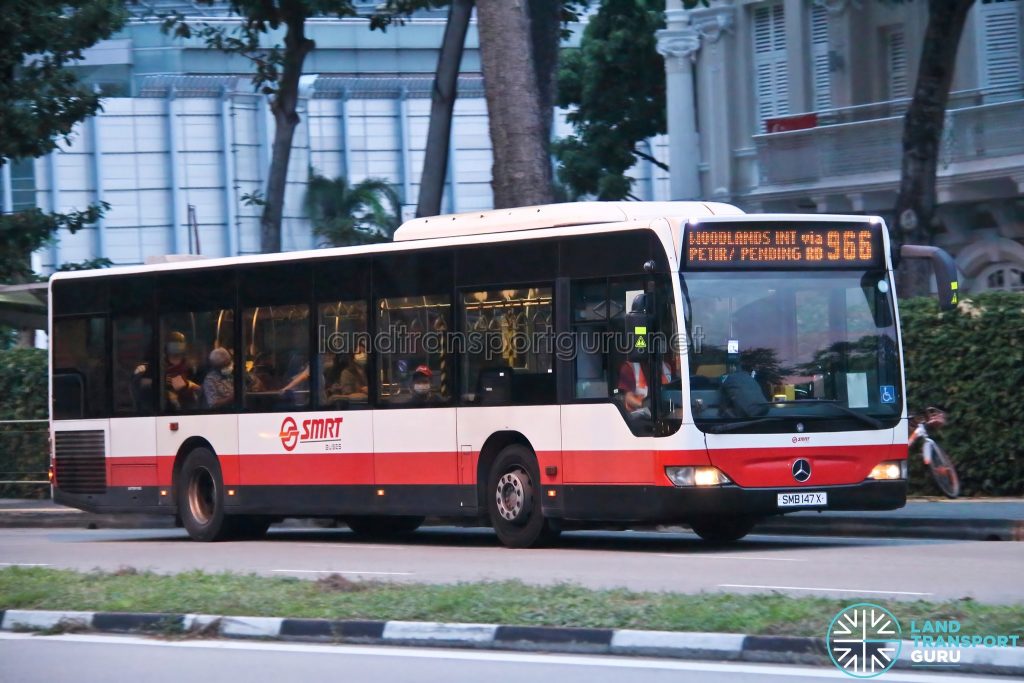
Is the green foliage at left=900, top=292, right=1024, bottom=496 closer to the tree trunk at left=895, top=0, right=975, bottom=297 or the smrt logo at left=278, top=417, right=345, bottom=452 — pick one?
the tree trunk at left=895, top=0, right=975, bottom=297

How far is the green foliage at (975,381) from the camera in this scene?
1947 cm

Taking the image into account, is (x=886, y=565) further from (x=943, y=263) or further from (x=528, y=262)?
(x=528, y=262)

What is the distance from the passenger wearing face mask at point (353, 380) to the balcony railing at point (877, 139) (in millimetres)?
13486

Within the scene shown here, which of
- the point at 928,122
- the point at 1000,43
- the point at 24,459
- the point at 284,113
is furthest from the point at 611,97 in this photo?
the point at 928,122

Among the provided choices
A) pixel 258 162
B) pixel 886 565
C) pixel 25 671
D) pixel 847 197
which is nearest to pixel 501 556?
pixel 886 565

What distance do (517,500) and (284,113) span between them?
484 inches

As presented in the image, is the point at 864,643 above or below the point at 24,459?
below

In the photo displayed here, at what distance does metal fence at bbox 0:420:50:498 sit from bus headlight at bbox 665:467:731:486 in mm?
16382

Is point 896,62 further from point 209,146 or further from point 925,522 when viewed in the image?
point 209,146

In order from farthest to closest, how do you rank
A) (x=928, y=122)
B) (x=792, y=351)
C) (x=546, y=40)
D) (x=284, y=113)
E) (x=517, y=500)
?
(x=284, y=113) < (x=546, y=40) < (x=928, y=122) < (x=517, y=500) < (x=792, y=351)

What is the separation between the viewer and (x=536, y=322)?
15.4m

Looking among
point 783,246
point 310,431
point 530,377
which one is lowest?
point 310,431

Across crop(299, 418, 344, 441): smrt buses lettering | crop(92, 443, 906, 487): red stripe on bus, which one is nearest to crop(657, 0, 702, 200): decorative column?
crop(299, 418, 344, 441): smrt buses lettering

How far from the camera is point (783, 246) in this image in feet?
48.5
